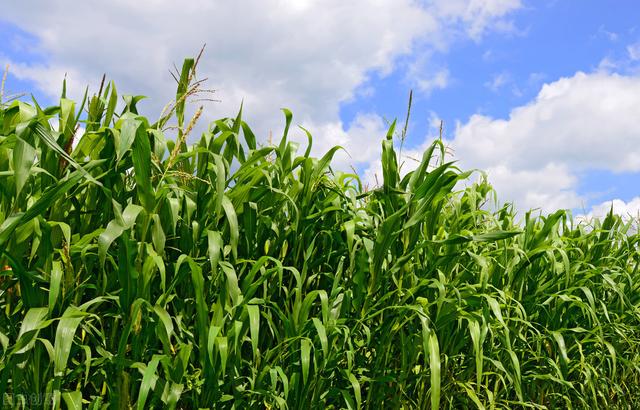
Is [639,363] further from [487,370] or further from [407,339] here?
[407,339]

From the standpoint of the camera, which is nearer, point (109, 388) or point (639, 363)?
point (109, 388)

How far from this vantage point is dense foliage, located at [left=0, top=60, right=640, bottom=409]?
4.22ft

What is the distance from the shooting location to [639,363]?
2.76 metres

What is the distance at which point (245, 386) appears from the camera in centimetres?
156

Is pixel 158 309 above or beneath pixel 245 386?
above

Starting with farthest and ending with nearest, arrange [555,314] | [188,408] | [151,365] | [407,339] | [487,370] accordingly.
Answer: [555,314] < [487,370] < [407,339] < [188,408] < [151,365]

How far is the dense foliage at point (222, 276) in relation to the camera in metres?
1.29

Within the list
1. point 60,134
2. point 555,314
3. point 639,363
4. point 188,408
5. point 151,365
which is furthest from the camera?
point 639,363

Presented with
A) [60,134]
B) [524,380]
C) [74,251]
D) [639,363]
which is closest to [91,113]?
[60,134]

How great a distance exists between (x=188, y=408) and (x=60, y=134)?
2.40ft

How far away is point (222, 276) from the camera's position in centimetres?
147

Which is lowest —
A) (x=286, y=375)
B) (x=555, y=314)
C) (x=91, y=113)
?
(x=286, y=375)

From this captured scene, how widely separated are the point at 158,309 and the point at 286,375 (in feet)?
1.47

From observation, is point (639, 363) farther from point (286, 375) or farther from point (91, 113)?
point (91, 113)
